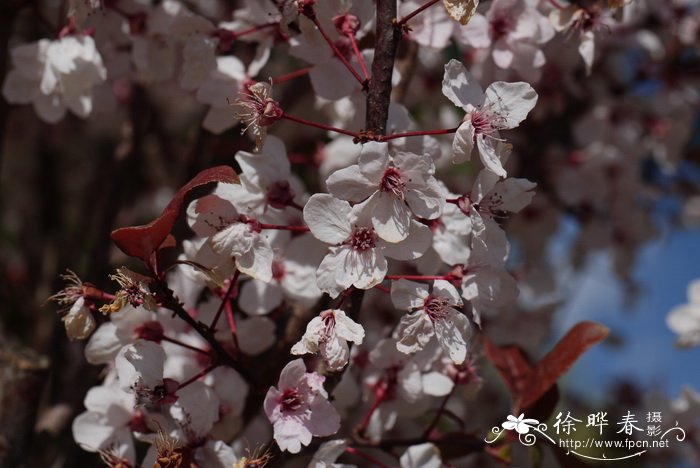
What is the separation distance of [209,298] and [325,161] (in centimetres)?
35

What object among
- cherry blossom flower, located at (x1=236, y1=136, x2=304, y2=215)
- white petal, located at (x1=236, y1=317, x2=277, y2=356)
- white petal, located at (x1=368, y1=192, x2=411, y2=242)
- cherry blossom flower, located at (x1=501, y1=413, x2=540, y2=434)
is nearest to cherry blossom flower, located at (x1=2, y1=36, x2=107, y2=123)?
cherry blossom flower, located at (x1=236, y1=136, x2=304, y2=215)

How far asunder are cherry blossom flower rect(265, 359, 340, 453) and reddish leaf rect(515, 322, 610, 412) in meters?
0.38

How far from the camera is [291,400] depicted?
2.86ft

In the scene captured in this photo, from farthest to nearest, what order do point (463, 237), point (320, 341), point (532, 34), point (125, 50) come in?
point (125, 50)
point (532, 34)
point (463, 237)
point (320, 341)

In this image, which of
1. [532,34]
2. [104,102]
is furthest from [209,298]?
[532,34]

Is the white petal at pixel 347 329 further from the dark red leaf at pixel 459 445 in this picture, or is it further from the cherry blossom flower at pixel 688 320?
the cherry blossom flower at pixel 688 320

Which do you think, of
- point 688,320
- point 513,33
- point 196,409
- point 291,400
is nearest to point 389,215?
point 291,400

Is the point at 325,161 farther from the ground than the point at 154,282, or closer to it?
closer to it

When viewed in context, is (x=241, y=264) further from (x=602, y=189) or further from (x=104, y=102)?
(x=602, y=189)

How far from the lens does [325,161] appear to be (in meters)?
Result: 1.31

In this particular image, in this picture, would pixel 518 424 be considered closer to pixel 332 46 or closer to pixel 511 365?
pixel 511 365

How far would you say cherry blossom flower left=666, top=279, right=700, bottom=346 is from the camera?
1337mm

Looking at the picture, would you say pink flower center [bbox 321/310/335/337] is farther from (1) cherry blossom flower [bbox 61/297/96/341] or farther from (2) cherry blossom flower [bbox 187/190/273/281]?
(1) cherry blossom flower [bbox 61/297/96/341]

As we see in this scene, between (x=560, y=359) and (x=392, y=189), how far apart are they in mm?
435
